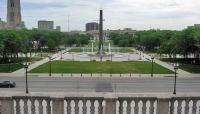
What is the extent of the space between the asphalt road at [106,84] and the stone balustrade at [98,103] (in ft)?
100

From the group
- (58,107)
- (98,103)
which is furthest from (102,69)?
(58,107)

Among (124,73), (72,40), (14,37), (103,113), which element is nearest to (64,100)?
(103,113)

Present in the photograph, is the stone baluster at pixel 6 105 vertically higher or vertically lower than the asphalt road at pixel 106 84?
higher

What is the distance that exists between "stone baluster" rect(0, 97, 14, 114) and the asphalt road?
3058cm

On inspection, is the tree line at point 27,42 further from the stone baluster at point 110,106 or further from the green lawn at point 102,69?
the stone baluster at point 110,106

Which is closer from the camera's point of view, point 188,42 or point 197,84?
point 197,84

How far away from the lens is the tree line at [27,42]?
262 feet

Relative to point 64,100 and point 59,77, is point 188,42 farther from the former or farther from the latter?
point 64,100

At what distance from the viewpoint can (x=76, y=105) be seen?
1054 centimetres

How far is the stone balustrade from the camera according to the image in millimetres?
10500

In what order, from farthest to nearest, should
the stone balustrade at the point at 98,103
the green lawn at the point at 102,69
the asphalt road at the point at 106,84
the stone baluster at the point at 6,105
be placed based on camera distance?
the green lawn at the point at 102,69 → the asphalt road at the point at 106,84 → the stone baluster at the point at 6,105 → the stone balustrade at the point at 98,103

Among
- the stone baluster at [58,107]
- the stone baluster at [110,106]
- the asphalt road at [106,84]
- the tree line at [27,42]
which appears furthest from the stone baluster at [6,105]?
the tree line at [27,42]

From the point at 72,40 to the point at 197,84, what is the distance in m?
139

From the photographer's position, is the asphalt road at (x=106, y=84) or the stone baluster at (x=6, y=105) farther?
the asphalt road at (x=106, y=84)
